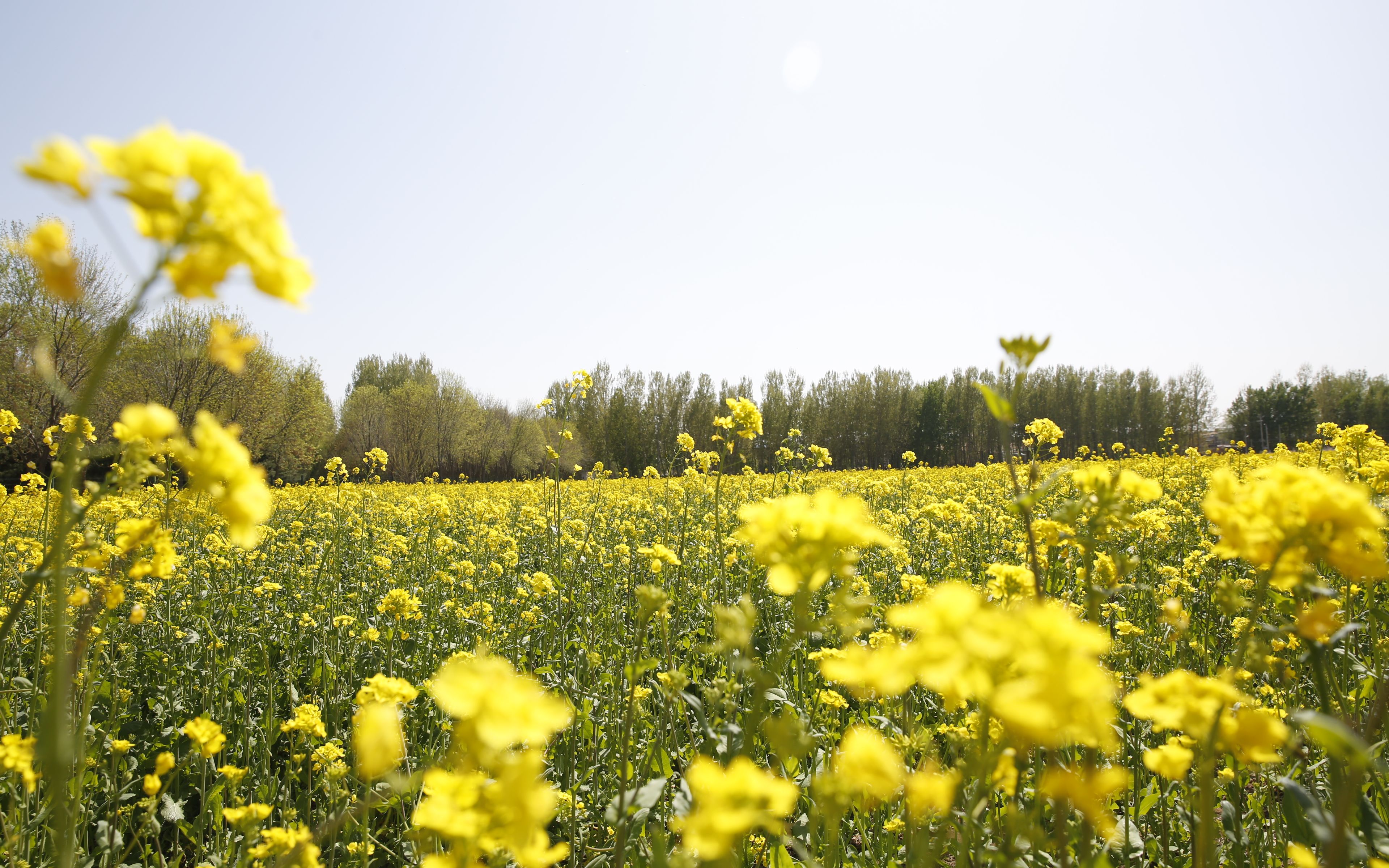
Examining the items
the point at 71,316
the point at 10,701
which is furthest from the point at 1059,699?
the point at 71,316

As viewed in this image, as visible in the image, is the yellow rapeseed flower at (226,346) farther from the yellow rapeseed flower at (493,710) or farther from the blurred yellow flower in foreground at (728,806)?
the blurred yellow flower in foreground at (728,806)

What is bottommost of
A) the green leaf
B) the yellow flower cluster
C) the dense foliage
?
the dense foliage

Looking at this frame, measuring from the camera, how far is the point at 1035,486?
1.79 metres

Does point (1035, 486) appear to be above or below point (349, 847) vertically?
above

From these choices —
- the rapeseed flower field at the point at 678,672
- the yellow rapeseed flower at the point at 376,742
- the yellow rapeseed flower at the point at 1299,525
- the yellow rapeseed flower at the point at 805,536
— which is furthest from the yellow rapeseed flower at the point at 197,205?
the yellow rapeseed flower at the point at 1299,525

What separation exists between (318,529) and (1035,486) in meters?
10.8

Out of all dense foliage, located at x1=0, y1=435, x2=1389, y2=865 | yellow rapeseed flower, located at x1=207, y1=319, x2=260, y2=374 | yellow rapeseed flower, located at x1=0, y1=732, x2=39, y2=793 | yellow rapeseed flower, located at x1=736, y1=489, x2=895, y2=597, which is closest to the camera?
yellow rapeseed flower, located at x1=207, y1=319, x2=260, y2=374

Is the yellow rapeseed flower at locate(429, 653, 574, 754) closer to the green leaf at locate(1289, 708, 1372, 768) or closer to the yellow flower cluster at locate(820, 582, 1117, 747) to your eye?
the yellow flower cluster at locate(820, 582, 1117, 747)

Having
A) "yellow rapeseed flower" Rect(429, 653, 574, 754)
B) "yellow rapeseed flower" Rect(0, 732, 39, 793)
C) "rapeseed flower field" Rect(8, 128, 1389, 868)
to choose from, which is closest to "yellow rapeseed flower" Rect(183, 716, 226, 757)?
"rapeseed flower field" Rect(8, 128, 1389, 868)

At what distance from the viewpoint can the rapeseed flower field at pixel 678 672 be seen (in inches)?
35.4

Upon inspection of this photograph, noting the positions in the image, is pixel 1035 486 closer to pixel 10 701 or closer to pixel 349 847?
pixel 349 847

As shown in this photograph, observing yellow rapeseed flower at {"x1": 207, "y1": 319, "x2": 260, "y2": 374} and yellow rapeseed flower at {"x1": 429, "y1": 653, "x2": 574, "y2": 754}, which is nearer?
yellow rapeseed flower at {"x1": 429, "y1": 653, "x2": 574, "y2": 754}

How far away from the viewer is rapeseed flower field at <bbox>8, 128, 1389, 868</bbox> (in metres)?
0.90

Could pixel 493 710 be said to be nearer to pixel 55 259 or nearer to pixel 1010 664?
pixel 1010 664
